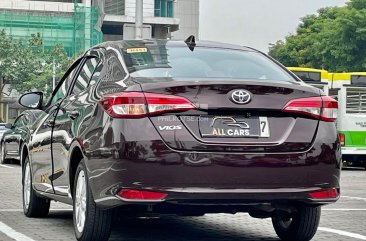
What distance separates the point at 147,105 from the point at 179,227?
286cm

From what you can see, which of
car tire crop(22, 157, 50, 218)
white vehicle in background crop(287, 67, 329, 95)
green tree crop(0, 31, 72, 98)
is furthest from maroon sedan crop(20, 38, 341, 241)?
green tree crop(0, 31, 72, 98)

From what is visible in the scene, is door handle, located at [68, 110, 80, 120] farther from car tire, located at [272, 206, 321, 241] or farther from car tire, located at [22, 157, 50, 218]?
car tire, located at [22, 157, 50, 218]

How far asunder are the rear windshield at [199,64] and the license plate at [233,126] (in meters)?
0.43

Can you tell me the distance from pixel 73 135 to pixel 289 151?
1.85m

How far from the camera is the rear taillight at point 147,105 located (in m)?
6.79

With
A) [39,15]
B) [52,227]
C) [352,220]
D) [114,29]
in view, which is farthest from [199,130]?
[114,29]

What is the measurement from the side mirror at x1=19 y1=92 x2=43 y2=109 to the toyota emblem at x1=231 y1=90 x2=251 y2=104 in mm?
3340

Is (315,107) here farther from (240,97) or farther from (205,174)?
(205,174)

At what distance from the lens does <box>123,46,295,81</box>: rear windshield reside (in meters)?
7.41

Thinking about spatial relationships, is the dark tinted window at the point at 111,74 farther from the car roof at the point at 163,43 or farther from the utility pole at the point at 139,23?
the utility pole at the point at 139,23

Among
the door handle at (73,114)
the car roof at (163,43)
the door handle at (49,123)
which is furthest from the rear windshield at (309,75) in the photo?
the door handle at (73,114)

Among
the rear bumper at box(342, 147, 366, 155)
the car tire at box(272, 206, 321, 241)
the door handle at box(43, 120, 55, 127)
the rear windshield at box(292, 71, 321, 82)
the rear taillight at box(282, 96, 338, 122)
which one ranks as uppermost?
the rear taillight at box(282, 96, 338, 122)

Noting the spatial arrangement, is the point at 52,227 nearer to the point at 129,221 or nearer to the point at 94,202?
the point at 129,221

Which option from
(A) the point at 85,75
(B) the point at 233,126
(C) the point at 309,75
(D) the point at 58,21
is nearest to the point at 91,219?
(B) the point at 233,126
